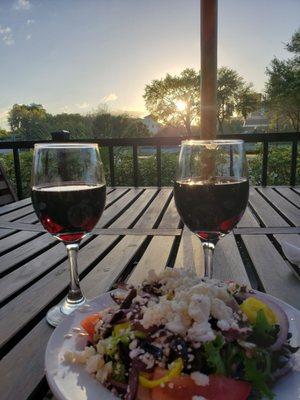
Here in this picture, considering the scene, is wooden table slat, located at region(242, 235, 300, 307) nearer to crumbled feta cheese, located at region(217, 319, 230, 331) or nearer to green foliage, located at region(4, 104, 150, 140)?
crumbled feta cheese, located at region(217, 319, 230, 331)

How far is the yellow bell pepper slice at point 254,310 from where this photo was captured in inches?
23.4

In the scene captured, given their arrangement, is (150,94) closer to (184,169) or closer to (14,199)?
(14,199)

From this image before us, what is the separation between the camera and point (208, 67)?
2725mm

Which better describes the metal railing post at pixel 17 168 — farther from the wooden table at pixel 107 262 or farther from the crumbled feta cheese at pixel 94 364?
the crumbled feta cheese at pixel 94 364

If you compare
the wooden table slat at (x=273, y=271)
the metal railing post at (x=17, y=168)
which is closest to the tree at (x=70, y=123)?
the metal railing post at (x=17, y=168)

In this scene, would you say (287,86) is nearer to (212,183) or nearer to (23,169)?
(23,169)

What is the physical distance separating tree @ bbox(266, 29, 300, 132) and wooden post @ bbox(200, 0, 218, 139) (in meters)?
32.4

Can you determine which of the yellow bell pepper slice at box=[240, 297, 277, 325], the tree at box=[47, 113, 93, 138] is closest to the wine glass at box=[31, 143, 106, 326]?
the yellow bell pepper slice at box=[240, 297, 277, 325]

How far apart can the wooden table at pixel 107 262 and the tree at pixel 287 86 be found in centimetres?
3346

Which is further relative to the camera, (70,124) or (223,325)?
(70,124)

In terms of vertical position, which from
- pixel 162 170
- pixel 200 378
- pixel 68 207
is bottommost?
pixel 162 170

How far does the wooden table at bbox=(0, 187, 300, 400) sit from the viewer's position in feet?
2.48

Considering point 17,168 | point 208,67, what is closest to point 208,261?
point 208,67

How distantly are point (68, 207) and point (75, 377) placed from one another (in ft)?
1.34
